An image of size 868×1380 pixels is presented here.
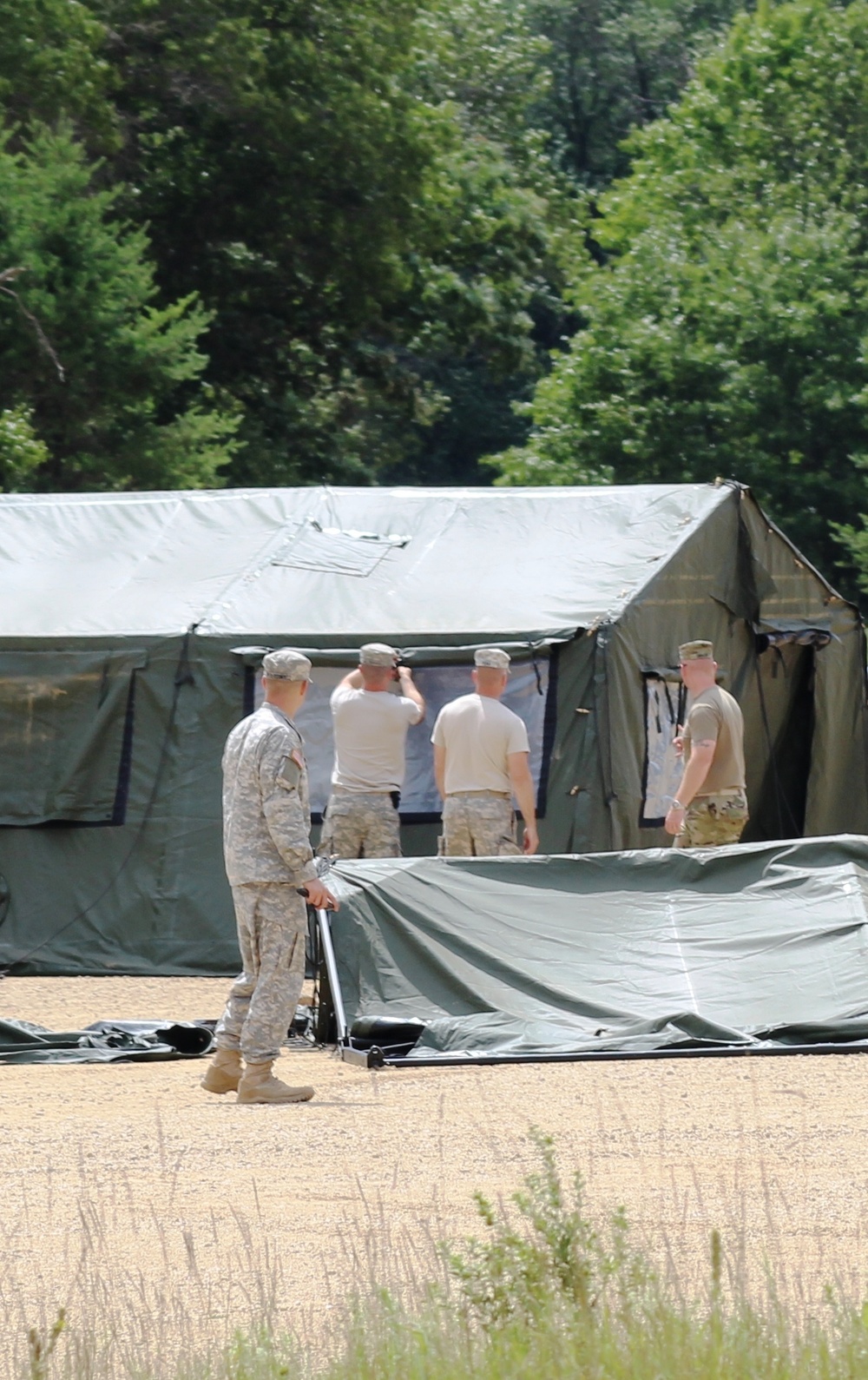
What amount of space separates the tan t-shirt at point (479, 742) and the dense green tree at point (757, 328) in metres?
17.0

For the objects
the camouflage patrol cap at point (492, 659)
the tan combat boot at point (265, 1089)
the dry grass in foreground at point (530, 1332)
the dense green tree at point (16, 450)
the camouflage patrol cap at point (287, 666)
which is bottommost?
the tan combat boot at point (265, 1089)

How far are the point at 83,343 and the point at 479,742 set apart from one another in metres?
14.6

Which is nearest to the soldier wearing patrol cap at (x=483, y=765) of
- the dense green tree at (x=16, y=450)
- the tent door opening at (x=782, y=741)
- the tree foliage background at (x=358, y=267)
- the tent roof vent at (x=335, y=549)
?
the tent roof vent at (x=335, y=549)

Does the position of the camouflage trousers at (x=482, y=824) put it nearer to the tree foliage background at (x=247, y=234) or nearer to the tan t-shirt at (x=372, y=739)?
the tan t-shirt at (x=372, y=739)

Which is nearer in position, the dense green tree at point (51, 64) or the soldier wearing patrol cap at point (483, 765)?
the soldier wearing patrol cap at point (483, 765)

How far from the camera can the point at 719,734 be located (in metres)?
9.62

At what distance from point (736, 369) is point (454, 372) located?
45.3 ft

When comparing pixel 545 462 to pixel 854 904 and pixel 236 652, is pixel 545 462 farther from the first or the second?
pixel 854 904

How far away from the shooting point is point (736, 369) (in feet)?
90.7

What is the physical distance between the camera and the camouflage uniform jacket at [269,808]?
23.8ft

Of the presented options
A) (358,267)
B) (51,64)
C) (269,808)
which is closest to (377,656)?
(269,808)

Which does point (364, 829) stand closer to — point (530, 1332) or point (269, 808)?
point (269, 808)

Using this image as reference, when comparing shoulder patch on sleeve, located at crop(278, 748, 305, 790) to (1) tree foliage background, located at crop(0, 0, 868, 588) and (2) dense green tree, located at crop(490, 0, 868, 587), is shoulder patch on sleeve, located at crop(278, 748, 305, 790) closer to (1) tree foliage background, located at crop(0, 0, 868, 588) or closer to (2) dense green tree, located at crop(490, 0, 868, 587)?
(1) tree foliage background, located at crop(0, 0, 868, 588)

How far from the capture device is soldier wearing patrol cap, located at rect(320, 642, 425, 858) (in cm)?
1043
